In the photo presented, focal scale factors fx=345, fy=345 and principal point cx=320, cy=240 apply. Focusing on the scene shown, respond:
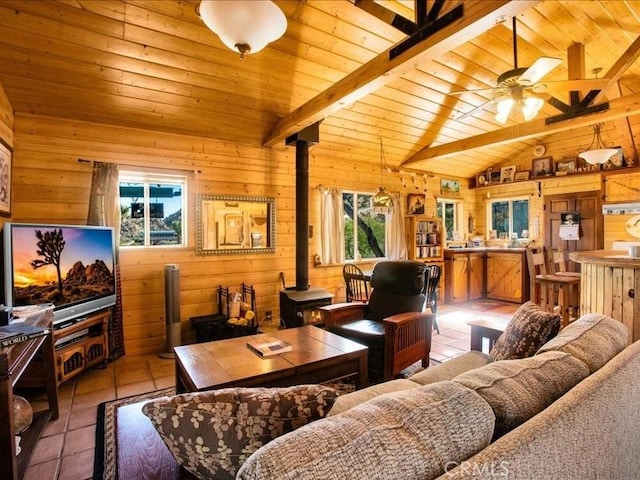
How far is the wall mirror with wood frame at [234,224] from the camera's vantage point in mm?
4191

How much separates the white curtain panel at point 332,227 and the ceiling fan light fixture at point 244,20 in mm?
3492

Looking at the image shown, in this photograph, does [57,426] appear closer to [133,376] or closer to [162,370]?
[133,376]

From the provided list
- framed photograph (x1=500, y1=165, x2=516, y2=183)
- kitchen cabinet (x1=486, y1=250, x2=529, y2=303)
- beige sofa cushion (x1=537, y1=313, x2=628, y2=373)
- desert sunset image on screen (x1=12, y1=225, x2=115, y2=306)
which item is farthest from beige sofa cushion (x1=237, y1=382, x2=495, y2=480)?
framed photograph (x1=500, y1=165, x2=516, y2=183)

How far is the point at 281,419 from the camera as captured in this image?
87cm

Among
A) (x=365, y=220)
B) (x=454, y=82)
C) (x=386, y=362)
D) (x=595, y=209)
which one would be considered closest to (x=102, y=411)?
(x=386, y=362)

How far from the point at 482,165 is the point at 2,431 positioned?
7.62 metres

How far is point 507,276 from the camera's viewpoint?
637 cm

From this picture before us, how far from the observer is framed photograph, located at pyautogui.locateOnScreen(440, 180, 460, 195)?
6.91 meters

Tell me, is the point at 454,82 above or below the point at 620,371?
above

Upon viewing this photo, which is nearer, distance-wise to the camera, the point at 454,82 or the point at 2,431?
the point at 2,431

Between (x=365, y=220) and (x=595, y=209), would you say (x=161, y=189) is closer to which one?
(x=365, y=220)

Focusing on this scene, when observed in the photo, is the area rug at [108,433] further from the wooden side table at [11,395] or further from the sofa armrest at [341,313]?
the sofa armrest at [341,313]

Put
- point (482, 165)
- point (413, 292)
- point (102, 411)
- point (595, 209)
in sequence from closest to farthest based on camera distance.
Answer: point (102, 411) → point (413, 292) → point (595, 209) → point (482, 165)

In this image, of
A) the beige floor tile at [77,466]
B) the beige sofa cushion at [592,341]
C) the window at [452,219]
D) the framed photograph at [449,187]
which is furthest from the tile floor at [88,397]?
the framed photograph at [449,187]
